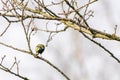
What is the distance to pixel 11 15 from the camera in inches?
178

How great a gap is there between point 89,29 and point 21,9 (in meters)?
0.88

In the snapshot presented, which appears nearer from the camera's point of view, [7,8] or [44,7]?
[44,7]

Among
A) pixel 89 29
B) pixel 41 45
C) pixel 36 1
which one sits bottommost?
pixel 41 45

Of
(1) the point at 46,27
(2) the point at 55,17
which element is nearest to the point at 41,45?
(1) the point at 46,27

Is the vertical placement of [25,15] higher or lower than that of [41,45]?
higher

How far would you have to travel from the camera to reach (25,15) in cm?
440

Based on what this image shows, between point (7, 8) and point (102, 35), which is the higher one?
point (7, 8)

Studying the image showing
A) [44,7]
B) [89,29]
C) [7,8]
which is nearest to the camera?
[89,29]

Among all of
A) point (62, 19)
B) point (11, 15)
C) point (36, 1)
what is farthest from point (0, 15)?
point (62, 19)

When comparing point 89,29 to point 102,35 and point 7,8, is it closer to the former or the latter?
point 102,35

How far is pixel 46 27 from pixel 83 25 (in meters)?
0.73

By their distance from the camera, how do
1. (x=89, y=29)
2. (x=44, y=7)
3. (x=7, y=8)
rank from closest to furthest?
(x=89, y=29) → (x=44, y=7) → (x=7, y=8)

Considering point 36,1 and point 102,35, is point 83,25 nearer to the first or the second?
point 102,35

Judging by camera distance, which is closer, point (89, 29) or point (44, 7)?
point (89, 29)
